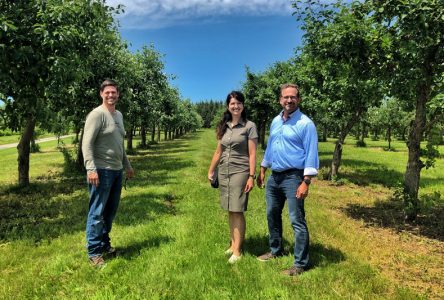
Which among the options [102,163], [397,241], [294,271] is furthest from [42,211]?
[397,241]

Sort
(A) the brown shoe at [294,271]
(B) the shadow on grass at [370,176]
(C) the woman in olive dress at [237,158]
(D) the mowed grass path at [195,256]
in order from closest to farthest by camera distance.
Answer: (D) the mowed grass path at [195,256] → (A) the brown shoe at [294,271] → (C) the woman in olive dress at [237,158] → (B) the shadow on grass at [370,176]

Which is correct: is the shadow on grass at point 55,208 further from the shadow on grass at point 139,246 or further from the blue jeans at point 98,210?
Answer: the blue jeans at point 98,210

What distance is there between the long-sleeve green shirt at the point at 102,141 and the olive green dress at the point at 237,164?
180 cm

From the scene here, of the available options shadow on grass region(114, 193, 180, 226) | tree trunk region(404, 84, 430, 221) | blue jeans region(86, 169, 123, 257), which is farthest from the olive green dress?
tree trunk region(404, 84, 430, 221)

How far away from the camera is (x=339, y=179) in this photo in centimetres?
1819

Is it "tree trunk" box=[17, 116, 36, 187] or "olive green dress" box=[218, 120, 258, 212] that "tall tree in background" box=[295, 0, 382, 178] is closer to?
"olive green dress" box=[218, 120, 258, 212]

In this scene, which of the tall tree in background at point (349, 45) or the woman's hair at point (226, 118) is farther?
the tall tree in background at point (349, 45)

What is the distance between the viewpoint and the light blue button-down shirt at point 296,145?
5.61m

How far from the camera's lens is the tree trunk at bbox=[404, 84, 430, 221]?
31.4ft

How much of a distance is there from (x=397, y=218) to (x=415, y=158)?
1798 mm

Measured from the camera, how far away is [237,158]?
6.24 metres

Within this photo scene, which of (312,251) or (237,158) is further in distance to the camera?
(312,251)

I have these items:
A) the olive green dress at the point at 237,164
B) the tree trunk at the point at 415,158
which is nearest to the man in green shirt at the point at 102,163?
the olive green dress at the point at 237,164

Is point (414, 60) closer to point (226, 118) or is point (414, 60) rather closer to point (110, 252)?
point (226, 118)
